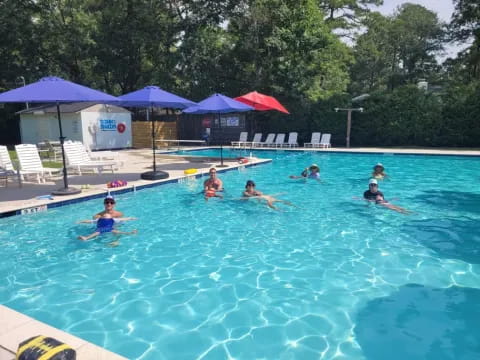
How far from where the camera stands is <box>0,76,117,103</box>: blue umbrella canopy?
27.1ft

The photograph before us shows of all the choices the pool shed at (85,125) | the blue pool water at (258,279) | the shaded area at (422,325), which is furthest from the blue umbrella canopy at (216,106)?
the shaded area at (422,325)

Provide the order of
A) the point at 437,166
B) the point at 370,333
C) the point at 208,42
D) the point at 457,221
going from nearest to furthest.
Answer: the point at 370,333 → the point at 457,221 → the point at 437,166 → the point at 208,42

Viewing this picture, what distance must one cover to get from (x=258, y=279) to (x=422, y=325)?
203cm

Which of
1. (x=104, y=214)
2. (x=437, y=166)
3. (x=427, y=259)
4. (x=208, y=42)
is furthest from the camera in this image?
(x=208, y=42)

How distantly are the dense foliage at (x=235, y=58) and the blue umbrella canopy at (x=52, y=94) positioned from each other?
1582cm

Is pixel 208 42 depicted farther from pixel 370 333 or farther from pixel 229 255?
pixel 370 333

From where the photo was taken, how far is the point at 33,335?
3252 millimetres

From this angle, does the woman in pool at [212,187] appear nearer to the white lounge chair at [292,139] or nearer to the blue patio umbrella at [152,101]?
the blue patio umbrella at [152,101]

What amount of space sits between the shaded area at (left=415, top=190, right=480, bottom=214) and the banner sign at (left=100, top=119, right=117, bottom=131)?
17.1 meters

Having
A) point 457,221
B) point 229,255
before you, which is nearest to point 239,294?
point 229,255

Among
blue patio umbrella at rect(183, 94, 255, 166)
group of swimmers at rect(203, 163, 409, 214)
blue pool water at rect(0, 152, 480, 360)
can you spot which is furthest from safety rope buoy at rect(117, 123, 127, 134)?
blue pool water at rect(0, 152, 480, 360)

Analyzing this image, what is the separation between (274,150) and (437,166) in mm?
8183

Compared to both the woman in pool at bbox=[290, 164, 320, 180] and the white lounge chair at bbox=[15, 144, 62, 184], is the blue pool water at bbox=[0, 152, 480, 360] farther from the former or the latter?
the woman in pool at bbox=[290, 164, 320, 180]

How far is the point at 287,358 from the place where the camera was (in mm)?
3545
